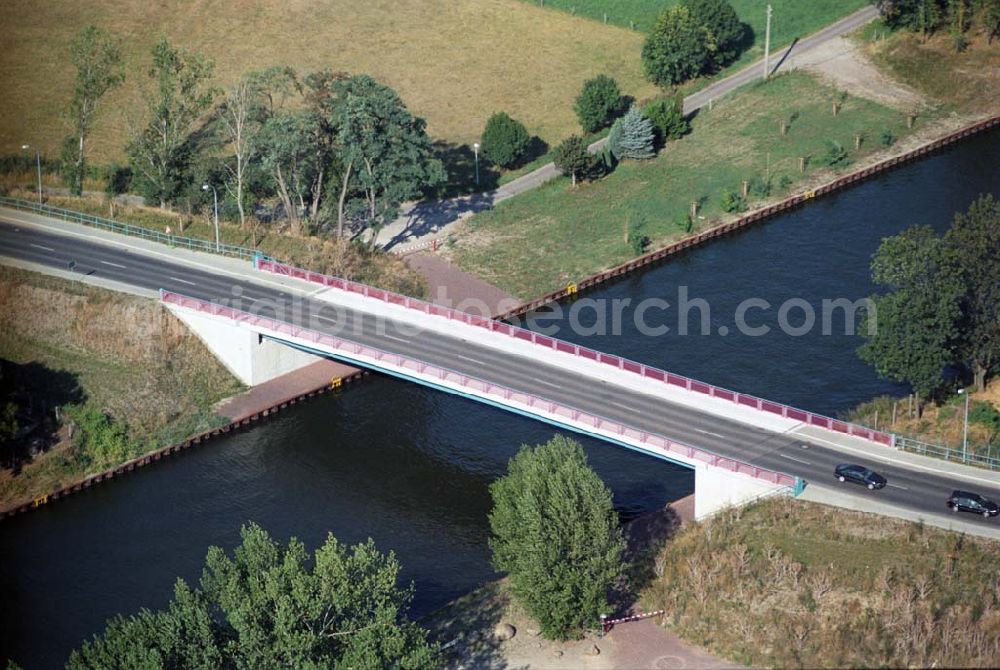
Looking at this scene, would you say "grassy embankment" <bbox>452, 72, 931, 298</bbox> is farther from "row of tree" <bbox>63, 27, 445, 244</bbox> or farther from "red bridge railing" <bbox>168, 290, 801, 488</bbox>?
"red bridge railing" <bbox>168, 290, 801, 488</bbox>

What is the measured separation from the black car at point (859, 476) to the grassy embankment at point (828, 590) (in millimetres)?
2535

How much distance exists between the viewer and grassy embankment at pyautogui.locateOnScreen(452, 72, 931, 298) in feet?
421

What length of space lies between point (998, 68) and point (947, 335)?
228 ft

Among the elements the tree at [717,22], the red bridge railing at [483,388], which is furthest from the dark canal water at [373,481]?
the tree at [717,22]

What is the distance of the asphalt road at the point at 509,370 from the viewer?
8762 cm

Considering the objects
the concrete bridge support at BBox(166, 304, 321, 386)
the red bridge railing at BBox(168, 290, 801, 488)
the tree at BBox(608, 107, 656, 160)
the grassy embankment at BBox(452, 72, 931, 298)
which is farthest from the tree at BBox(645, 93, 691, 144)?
the red bridge railing at BBox(168, 290, 801, 488)

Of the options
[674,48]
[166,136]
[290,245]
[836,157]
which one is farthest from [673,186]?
[166,136]

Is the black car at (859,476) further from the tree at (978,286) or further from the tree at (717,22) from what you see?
the tree at (717,22)

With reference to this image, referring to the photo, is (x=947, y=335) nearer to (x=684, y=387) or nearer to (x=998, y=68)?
(x=684, y=387)

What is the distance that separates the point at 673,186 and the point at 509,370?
45577 millimetres

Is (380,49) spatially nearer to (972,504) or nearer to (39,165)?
(39,165)

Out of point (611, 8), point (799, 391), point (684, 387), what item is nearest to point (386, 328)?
point (684, 387)

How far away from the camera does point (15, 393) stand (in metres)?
105

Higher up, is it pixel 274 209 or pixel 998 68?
pixel 998 68
